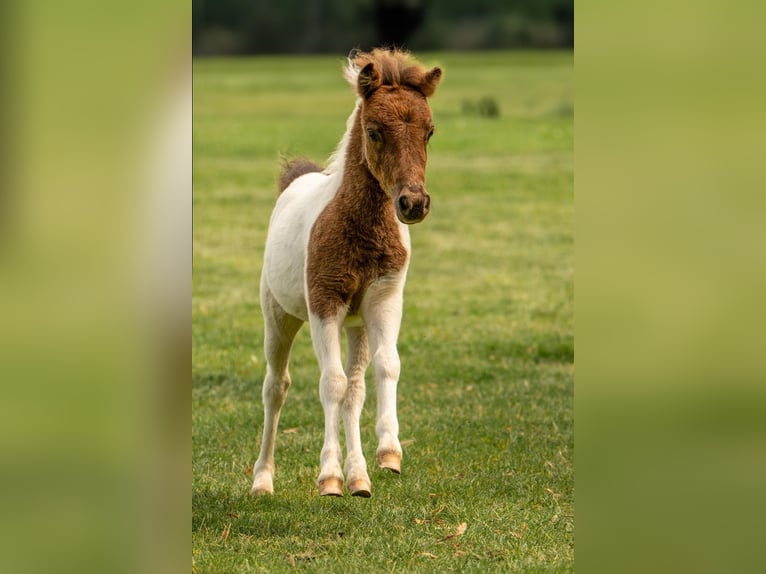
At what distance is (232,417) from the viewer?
7.37 m

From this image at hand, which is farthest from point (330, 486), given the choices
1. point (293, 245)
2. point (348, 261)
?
point (293, 245)

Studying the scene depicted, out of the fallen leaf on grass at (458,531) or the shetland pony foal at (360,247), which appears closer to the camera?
the shetland pony foal at (360,247)

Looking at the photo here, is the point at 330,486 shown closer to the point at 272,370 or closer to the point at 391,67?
the point at 272,370

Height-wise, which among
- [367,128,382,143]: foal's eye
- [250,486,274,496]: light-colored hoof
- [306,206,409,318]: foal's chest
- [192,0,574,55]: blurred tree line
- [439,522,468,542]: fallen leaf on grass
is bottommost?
[439,522,468,542]: fallen leaf on grass

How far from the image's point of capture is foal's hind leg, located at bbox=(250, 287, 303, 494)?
5.40 metres

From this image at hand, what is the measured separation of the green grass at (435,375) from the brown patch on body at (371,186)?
120cm

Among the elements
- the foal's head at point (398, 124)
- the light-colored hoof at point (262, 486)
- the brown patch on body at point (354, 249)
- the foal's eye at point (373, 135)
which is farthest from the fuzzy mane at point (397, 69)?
the light-colored hoof at point (262, 486)

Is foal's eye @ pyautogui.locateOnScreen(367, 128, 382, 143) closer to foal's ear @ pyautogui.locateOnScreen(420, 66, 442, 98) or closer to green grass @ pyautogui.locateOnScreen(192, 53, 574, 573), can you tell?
Answer: foal's ear @ pyautogui.locateOnScreen(420, 66, 442, 98)

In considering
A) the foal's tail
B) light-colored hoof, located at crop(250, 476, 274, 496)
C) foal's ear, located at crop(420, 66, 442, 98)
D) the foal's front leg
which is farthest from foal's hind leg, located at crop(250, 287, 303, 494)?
foal's ear, located at crop(420, 66, 442, 98)

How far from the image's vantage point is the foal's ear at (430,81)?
Answer: 167 inches

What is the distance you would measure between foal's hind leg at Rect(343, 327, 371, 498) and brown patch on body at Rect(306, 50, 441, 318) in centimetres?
40

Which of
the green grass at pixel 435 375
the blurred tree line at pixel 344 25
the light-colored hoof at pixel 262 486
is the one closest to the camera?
the green grass at pixel 435 375

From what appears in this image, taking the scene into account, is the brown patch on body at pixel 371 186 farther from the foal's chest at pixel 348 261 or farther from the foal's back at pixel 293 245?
the foal's back at pixel 293 245
